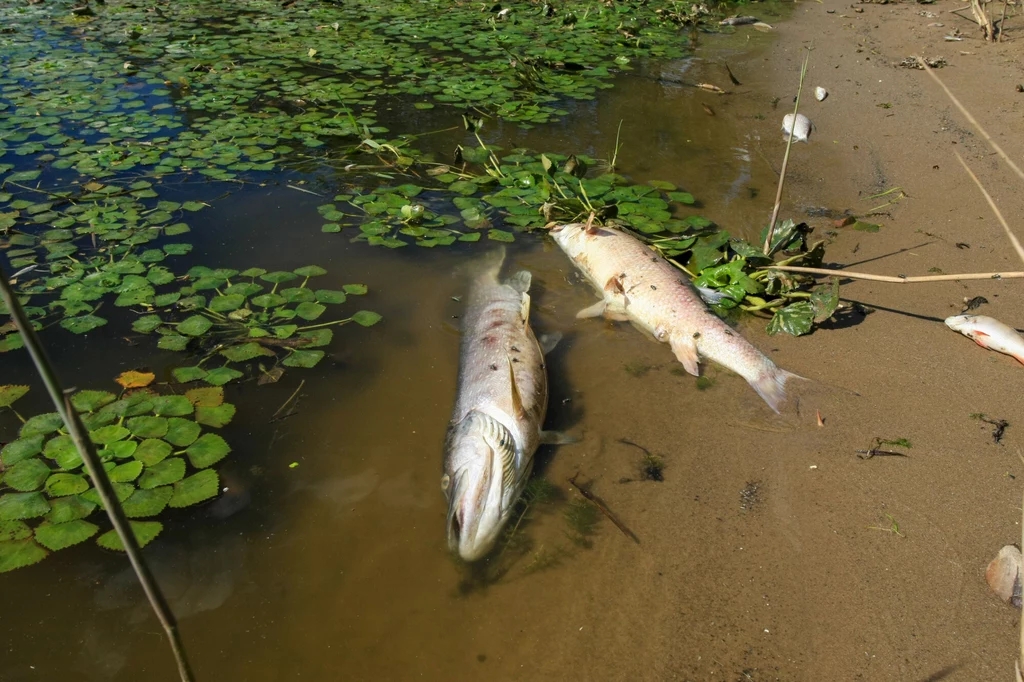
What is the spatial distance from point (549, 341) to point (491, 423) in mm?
878

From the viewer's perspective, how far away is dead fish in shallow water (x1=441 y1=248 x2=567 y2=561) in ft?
8.42

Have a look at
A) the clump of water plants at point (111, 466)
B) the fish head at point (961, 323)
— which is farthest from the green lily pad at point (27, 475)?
the fish head at point (961, 323)

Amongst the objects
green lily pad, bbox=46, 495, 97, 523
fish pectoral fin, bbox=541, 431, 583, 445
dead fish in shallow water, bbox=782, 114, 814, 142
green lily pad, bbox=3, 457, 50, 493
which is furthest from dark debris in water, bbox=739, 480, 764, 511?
dead fish in shallow water, bbox=782, 114, 814, 142

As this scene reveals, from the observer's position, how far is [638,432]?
304 cm

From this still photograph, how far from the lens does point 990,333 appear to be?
10.8ft

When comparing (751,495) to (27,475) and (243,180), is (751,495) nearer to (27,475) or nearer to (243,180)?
(27,475)

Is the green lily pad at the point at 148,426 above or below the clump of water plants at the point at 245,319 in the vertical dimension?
above

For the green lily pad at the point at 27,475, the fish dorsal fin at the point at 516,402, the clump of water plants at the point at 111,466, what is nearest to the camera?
the clump of water plants at the point at 111,466

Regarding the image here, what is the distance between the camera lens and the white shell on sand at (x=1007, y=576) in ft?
7.34

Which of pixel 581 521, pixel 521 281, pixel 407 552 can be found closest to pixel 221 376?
pixel 407 552

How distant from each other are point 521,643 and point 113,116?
5697mm

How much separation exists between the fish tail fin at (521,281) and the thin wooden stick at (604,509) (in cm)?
136

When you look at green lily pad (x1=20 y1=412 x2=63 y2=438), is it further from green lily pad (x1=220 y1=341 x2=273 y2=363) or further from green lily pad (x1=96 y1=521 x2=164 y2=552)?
green lily pad (x1=220 y1=341 x2=273 y2=363)

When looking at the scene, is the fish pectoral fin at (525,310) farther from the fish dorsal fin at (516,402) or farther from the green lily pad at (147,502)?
the green lily pad at (147,502)
